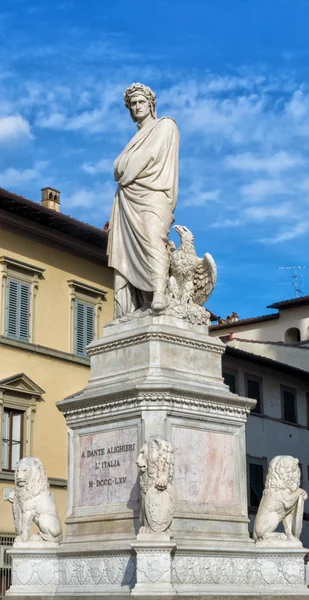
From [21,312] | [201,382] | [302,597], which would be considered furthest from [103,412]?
[21,312]

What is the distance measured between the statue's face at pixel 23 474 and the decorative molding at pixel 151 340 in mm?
1672

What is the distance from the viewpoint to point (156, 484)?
1106cm

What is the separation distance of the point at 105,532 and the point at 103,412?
55.8 inches

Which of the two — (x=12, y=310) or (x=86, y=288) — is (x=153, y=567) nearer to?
(x=12, y=310)

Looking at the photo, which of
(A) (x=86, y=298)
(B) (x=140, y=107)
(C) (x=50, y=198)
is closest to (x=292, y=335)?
(C) (x=50, y=198)

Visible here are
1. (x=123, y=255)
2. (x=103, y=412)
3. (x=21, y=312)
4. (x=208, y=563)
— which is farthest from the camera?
(x=21, y=312)

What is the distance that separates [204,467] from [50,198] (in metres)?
24.3

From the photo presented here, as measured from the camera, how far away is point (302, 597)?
12.1 metres

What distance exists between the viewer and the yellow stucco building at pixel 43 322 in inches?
1163

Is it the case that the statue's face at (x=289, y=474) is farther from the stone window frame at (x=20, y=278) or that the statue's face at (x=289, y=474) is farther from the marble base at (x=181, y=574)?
the stone window frame at (x=20, y=278)

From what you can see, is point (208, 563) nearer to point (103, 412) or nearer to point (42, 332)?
point (103, 412)

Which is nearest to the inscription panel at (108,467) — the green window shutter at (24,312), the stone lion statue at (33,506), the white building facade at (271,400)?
the stone lion statue at (33,506)

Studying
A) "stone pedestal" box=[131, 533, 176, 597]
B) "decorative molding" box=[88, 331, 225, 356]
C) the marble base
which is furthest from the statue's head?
"decorative molding" box=[88, 331, 225, 356]

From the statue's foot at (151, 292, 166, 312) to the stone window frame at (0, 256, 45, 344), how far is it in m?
17.5
